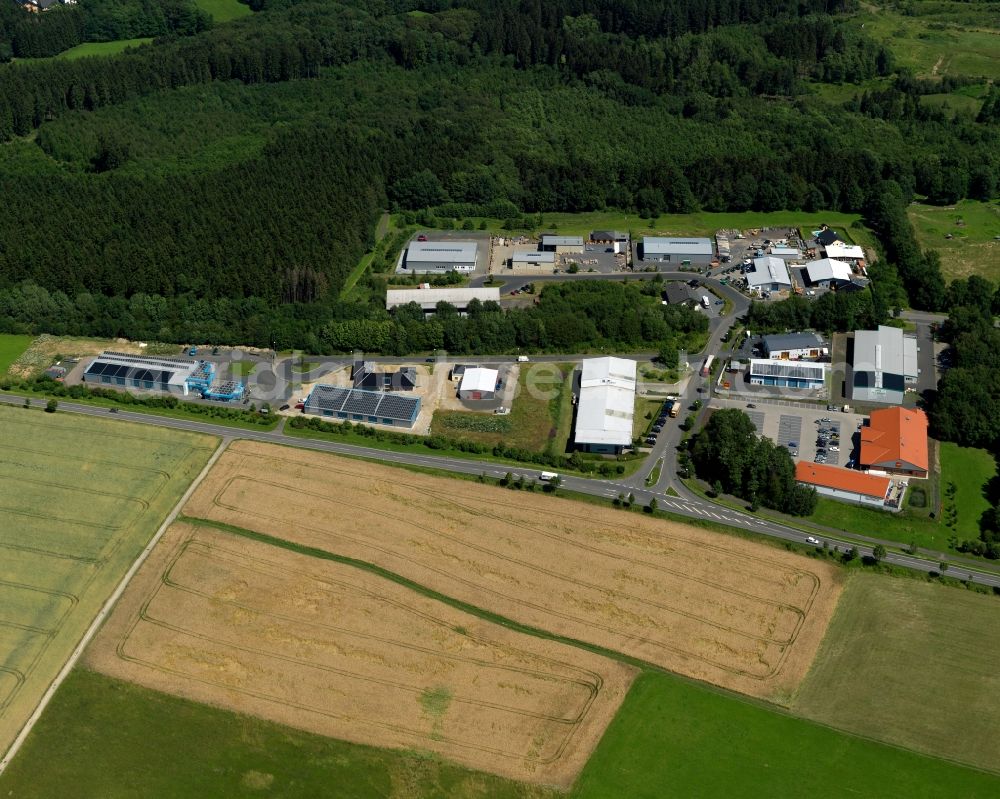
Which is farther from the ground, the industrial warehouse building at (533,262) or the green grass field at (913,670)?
the industrial warehouse building at (533,262)

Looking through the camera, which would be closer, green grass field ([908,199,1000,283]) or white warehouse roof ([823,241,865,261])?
green grass field ([908,199,1000,283])

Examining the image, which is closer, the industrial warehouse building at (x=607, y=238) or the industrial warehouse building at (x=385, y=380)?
the industrial warehouse building at (x=385, y=380)

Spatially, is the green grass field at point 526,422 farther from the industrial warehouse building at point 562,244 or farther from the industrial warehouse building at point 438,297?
the industrial warehouse building at point 562,244

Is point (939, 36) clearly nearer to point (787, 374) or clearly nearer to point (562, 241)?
point (562, 241)

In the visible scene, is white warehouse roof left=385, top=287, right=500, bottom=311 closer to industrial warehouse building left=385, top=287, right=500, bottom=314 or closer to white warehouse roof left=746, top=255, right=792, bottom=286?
industrial warehouse building left=385, top=287, right=500, bottom=314

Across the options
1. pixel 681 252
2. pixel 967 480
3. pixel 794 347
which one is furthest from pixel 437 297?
pixel 967 480

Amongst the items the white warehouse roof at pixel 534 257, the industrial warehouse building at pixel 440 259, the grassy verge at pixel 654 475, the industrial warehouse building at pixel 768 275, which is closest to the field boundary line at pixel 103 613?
the industrial warehouse building at pixel 440 259

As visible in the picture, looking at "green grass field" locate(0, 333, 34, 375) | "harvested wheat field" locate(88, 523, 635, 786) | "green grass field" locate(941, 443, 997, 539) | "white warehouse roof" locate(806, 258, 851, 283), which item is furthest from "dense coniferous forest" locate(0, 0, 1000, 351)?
"harvested wheat field" locate(88, 523, 635, 786)
